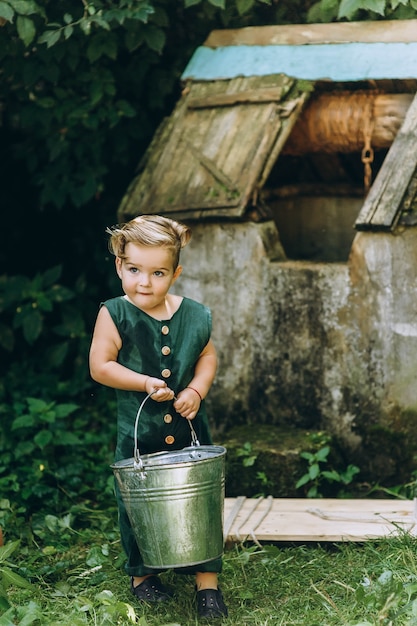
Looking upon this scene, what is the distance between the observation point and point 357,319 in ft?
16.8

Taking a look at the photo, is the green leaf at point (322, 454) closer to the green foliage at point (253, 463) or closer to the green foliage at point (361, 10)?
the green foliage at point (253, 463)

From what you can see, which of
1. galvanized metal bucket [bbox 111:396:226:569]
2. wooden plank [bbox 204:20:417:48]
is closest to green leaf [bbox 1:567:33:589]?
galvanized metal bucket [bbox 111:396:226:569]

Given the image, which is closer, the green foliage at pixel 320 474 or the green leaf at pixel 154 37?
the green foliage at pixel 320 474

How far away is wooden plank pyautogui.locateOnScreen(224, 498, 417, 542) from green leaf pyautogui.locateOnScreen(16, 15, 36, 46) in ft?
8.10

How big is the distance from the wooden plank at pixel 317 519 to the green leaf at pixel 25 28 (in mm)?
2468

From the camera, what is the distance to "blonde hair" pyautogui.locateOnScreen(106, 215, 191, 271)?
3.61 meters

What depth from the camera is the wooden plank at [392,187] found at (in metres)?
4.91

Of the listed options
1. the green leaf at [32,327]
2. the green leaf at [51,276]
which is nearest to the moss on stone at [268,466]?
the green leaf at [32,327]

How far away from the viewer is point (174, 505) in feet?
11.3

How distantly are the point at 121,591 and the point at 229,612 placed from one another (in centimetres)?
46

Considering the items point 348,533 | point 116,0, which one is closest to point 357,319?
point 348,533

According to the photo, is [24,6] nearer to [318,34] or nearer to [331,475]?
[318,34]

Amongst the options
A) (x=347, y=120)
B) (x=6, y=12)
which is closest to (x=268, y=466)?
(x=347, y=120)

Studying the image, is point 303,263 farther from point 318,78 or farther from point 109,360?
point 109,360
